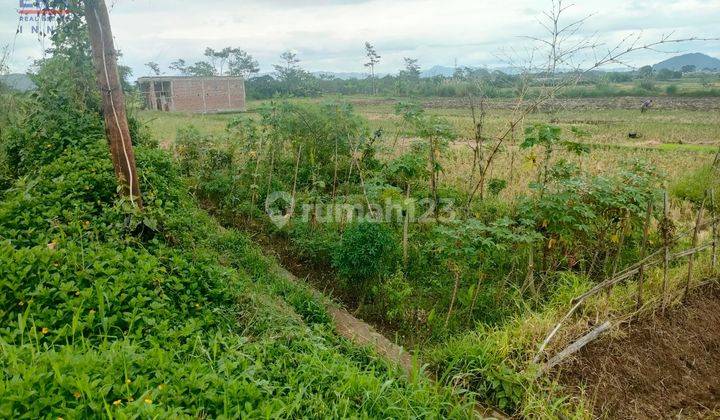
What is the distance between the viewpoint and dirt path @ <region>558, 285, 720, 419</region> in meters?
2.89

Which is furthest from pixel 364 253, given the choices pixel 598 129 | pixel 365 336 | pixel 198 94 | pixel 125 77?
pixel 198 94

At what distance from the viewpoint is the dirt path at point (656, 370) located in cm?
289

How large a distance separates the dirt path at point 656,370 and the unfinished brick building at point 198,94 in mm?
22864

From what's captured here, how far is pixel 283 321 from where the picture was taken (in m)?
3.21

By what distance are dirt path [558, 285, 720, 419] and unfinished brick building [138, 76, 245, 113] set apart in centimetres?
2286

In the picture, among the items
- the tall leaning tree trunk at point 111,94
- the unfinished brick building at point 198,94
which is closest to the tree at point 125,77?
the tall leaning tree trunk at point 111,94

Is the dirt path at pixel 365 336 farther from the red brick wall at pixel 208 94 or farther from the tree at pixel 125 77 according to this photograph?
the red brick wall at pixel 208 94

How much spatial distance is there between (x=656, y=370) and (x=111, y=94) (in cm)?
416

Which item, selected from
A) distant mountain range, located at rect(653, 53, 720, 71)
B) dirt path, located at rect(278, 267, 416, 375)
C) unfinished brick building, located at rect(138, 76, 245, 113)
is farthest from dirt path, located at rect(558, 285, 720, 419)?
unfinished brick building, located at rect(138, 76, 245, 113)

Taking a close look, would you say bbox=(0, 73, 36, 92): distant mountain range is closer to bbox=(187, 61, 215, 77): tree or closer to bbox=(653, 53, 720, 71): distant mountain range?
bbox=(653, 53, 720, 71): distant mountain range

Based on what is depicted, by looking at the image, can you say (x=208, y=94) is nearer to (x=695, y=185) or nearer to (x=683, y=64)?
(x=695, y=185)

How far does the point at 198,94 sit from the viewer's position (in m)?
24.8

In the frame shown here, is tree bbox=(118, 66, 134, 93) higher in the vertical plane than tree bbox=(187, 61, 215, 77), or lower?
lower

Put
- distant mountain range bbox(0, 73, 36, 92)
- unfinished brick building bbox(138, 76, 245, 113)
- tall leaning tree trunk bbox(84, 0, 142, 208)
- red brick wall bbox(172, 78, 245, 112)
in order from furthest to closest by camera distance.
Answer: red brick wall bbox(172, 78, 245, 112), unfinished brick building bbox(138, 76, 245, 113), distant mountain range bbox(0, 73, 36, 92), tall leaning tree trunk bbox(84, 0, 142, 208)
